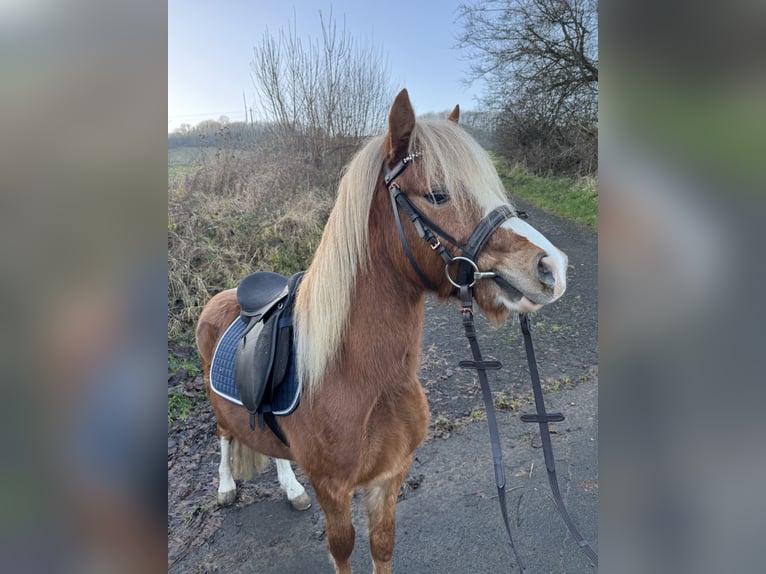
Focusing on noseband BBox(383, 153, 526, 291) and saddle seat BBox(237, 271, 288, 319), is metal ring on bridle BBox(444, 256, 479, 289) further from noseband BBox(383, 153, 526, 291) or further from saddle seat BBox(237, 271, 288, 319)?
saddle seat BBox(237, 271, 288, 319)

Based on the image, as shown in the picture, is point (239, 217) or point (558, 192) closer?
point (239, 217)

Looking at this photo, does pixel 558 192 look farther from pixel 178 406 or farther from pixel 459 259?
pixel 459 259

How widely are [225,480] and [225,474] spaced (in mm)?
45

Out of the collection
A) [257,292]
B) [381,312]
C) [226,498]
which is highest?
[381,312]

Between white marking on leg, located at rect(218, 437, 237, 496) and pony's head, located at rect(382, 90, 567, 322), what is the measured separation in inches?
79.7

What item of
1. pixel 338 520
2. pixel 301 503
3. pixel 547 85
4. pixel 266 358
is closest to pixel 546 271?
pixel 266 358

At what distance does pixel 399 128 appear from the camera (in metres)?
1.49

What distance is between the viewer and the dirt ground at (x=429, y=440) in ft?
8.21

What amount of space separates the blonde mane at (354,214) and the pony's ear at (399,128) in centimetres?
3

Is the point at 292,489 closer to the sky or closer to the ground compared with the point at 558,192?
closer to the ground

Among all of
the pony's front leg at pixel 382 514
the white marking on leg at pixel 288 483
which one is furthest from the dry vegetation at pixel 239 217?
the pony's front leg at pixel 382 514
